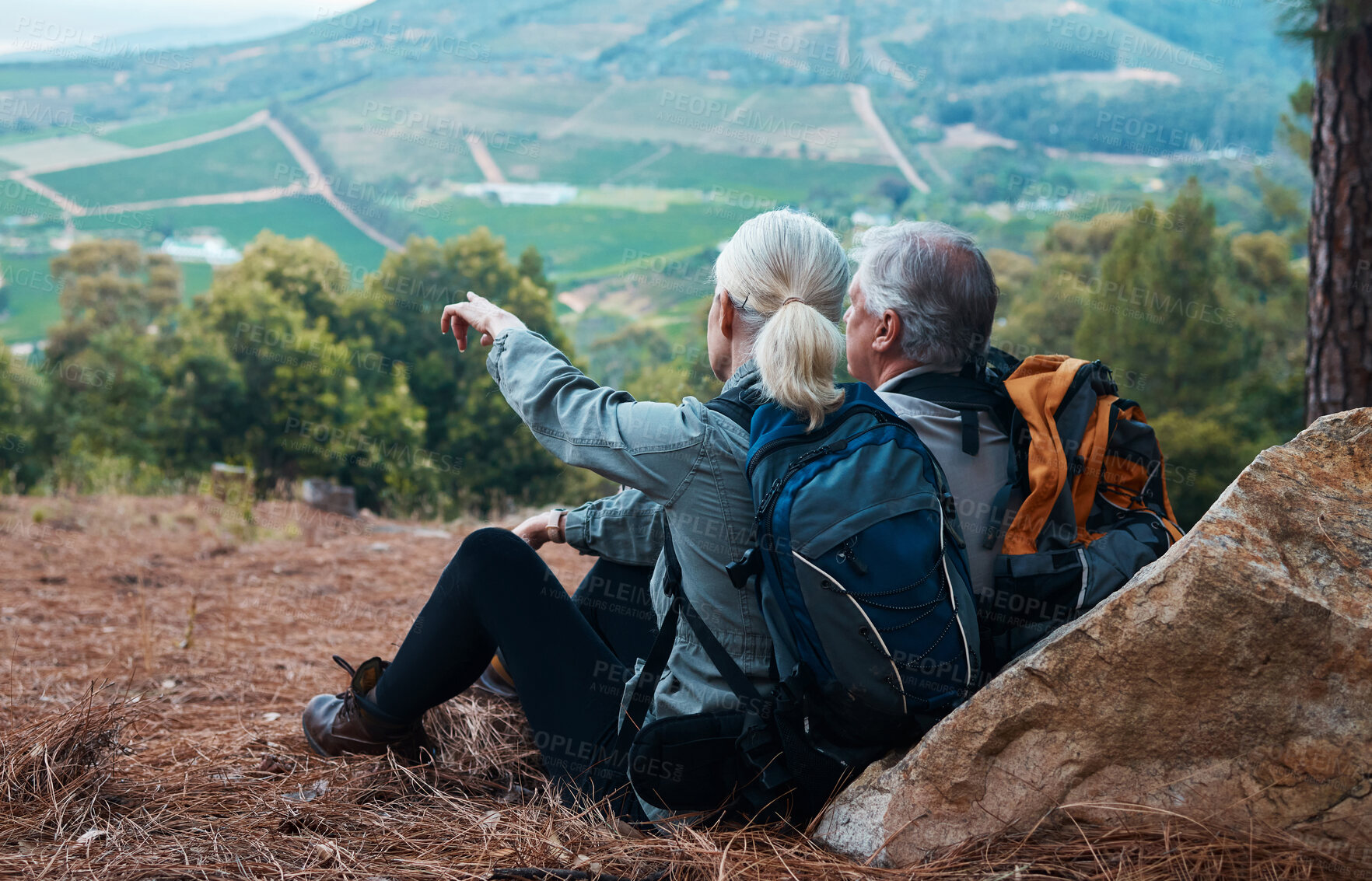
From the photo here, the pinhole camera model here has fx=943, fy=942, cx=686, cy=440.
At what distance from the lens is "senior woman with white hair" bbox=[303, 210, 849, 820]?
62.9 inches

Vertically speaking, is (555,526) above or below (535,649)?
above

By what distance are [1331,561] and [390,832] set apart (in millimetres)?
1713

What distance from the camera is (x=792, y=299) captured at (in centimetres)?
171

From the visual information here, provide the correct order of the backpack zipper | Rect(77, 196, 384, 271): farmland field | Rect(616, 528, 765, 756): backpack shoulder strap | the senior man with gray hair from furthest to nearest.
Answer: Rect(77, 196, 384, 271): farmland field < the senior man with gray hair < Rect(616, 528, 765, 756): backpack shoulder strap < the backpack zipper

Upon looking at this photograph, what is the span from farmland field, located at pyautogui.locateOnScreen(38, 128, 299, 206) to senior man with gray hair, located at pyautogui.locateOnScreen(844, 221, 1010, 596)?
274ft

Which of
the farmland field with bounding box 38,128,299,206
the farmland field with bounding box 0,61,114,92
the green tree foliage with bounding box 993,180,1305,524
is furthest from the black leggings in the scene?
the farmland field with bounding box 0,61,114,92

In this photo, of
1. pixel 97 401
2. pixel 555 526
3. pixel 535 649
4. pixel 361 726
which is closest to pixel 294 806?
pixel 361 726

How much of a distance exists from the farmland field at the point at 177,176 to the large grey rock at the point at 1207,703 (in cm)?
8413

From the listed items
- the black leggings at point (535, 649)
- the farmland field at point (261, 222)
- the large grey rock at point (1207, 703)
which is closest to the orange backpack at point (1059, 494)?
the large grey rock at point (1207, 703)

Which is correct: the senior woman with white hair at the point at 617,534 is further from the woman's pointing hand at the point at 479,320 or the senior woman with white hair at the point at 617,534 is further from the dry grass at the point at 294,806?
the dry grass at the point at 294,806

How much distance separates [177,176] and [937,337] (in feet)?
314

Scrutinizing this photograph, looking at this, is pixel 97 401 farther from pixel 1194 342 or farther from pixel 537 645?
pixel 537 645

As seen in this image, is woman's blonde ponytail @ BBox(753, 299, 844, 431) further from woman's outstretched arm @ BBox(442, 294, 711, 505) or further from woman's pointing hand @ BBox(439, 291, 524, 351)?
woman's pointing hand @ BBox(439, 291, 524, 351)

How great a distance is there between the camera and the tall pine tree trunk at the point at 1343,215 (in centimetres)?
384
